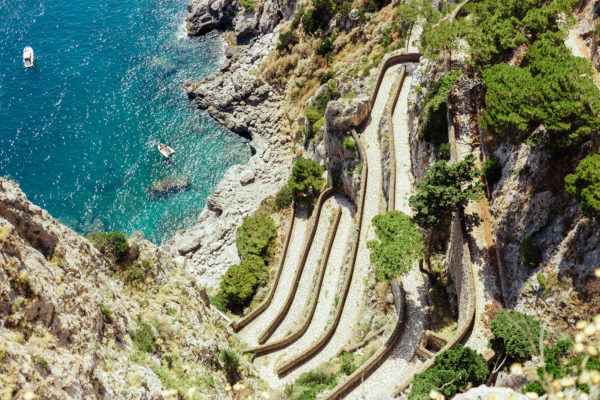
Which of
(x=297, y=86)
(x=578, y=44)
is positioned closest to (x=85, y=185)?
(x=297, y=86)

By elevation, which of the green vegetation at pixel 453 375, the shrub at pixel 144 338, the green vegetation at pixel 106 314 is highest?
the green vegetation at pixel 106 314

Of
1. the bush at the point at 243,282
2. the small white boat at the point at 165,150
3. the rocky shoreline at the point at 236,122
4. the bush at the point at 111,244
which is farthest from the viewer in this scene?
the small white boat at the point at 165,150

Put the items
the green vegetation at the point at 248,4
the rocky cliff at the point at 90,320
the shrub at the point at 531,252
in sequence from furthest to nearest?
the green vegetation at the point at 248,4, the shrub at the point at 531,252, the rocky cliff at the point at 90,320

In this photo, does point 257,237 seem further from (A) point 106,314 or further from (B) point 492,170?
(A) point 106,314

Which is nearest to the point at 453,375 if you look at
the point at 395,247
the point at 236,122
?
the point at 395,247

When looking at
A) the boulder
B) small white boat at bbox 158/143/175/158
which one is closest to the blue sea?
small white boat at bbox 158/143/175/158

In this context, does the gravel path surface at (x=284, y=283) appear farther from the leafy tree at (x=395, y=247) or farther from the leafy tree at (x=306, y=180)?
the leafy tree at (x=395, y=247)

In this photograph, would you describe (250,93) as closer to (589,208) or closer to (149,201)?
(149,201)

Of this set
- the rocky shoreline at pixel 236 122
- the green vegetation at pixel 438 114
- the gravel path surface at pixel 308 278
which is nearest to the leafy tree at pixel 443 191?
the green vegetation at pixel 438 114
